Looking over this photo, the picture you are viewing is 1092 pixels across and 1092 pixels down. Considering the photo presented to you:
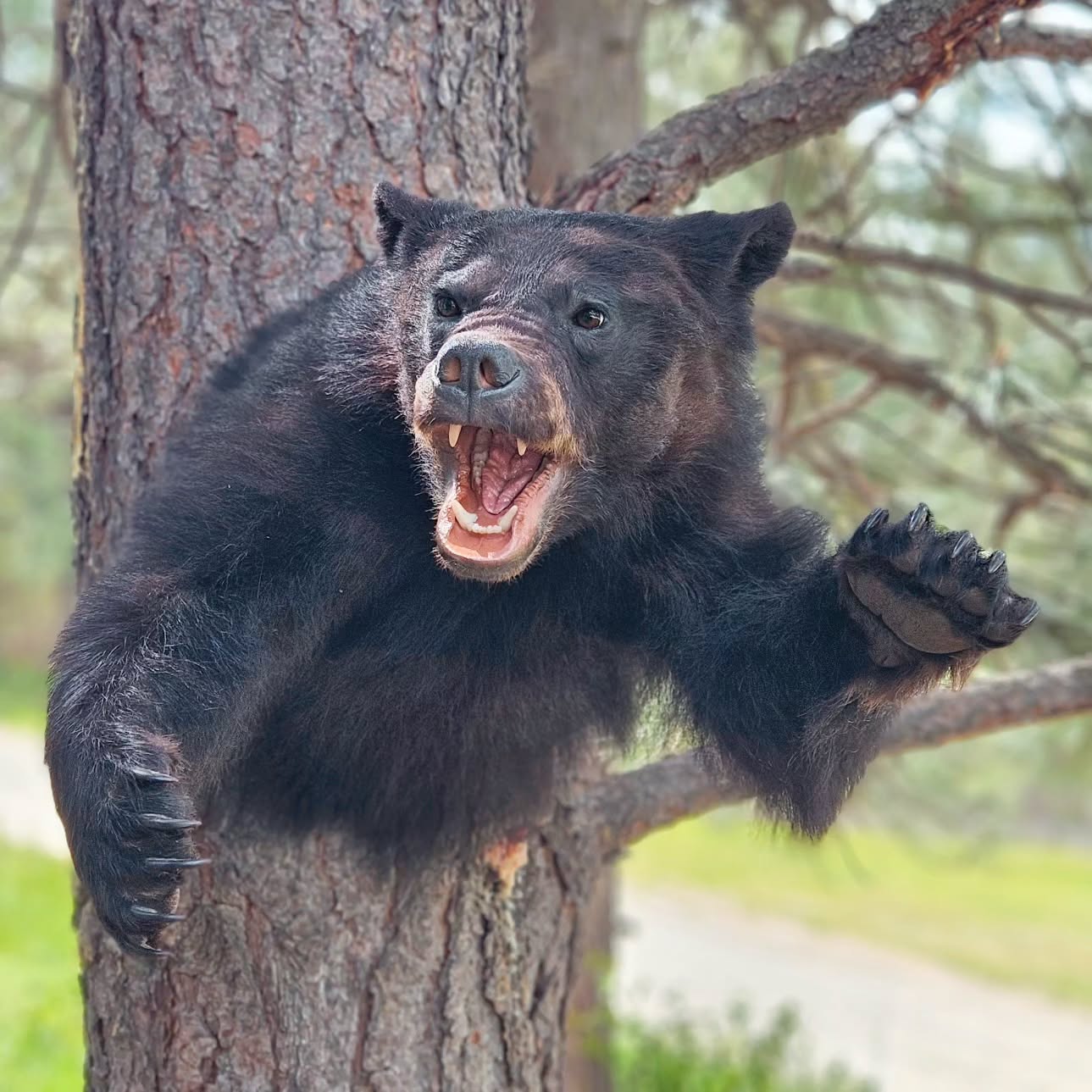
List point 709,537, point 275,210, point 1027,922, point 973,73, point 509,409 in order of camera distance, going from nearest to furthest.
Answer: point 509,409, point 709,537, point 275,210, point 973,73, point 1027,922

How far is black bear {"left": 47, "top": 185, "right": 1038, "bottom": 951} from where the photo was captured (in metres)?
2.35

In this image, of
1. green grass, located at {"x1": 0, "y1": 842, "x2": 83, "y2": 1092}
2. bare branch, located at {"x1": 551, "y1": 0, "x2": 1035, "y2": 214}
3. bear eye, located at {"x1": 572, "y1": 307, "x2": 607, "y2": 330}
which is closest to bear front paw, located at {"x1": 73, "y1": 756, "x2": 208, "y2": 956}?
bear eye, located at {"x1": 572, "y1": 307, "x2": 607, "y2": 330}

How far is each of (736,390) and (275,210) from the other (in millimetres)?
1101

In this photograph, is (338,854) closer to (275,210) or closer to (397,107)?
(275,210)

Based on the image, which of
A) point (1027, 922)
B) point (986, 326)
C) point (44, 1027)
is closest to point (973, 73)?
point (986, 326)

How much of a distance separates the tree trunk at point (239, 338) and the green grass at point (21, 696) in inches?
586

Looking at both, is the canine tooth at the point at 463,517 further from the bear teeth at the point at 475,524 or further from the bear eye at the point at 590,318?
the bear eye at the point at 590,318

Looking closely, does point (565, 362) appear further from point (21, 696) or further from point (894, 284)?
point (21, 696)

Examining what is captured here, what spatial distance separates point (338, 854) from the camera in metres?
2.99

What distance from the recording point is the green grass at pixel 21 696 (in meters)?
17.7

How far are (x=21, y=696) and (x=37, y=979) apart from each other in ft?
40.3

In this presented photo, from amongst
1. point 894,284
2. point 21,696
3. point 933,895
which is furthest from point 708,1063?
point 21,696

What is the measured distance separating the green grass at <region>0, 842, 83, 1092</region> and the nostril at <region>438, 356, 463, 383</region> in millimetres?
3467

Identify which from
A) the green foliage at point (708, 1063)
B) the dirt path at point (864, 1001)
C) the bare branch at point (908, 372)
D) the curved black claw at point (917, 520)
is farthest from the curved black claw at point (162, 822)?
the dirt path at point (864, 1001)
